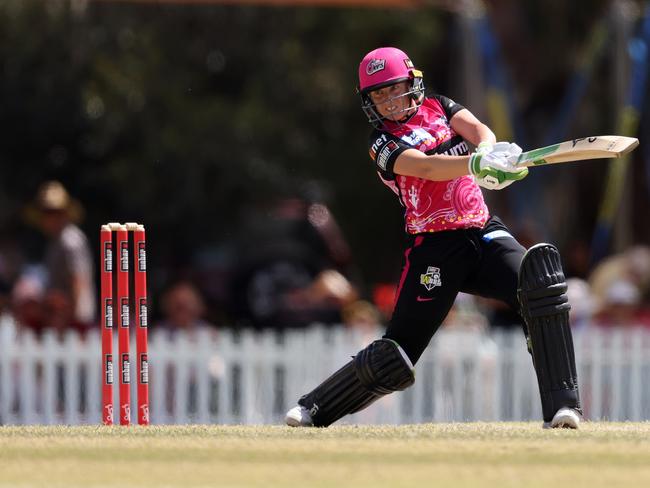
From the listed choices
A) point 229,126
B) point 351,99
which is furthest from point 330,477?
point 351,99

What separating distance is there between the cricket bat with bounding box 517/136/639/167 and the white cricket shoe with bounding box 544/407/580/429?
3.87 ft

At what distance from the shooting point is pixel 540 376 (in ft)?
24.6

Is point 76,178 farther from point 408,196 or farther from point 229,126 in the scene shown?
point 408,196

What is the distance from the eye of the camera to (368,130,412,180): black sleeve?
7.43 metres

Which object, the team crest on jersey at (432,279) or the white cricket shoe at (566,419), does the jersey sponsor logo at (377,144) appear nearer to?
the team crest on jersey at (432,279)

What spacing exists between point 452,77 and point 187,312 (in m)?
5.96

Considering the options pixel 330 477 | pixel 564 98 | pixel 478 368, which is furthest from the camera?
pixel 564 98

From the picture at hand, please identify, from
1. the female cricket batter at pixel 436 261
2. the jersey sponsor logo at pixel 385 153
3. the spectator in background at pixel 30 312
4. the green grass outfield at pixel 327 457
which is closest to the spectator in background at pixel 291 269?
the spectator in background at pixel 30 312

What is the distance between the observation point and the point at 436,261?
7539mm

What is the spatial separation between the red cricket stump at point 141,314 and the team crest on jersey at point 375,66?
1.34 m

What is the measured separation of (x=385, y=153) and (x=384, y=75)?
0.39 metres

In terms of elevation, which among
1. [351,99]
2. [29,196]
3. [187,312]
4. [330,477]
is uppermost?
[351,99]

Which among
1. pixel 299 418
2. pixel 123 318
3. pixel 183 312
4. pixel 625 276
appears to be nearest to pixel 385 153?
pixel 299 418

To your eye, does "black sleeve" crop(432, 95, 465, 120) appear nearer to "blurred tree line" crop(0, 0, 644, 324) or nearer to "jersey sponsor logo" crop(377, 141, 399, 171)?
"jersey sponsor logo" crop(377, 141, 399, 171)
